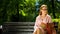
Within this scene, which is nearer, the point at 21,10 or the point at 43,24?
the point at 43,24

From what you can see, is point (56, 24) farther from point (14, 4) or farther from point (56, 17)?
point (14, 4)

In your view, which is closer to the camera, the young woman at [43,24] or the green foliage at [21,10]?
the young woman at [43,24]

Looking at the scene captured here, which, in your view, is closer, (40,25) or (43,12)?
(40,25)

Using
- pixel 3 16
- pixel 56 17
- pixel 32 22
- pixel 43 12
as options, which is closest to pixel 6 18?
pixel 3 16

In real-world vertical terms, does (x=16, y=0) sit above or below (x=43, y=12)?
above

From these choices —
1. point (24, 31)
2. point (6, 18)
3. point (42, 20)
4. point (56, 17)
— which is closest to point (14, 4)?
point (6, 18)

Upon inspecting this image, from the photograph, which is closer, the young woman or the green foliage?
the young woman

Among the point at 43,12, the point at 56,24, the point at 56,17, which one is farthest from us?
the point at 56,17

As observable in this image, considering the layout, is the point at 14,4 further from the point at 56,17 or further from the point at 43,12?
the point at 43,12

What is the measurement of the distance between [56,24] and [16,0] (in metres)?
1.47

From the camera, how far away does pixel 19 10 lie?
17.4 feet

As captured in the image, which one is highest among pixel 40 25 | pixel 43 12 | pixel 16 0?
pixel 16 0

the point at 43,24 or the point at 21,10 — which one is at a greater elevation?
the point at 21,10

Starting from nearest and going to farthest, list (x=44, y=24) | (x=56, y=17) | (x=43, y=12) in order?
(x=44, y=24) → (x=43, y=12) → (x=56, y=17)
